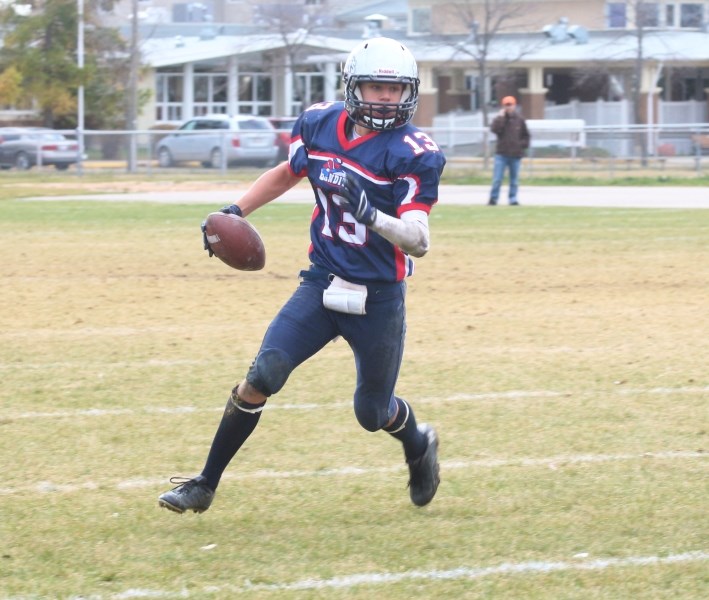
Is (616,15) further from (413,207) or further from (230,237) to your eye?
(413,207)

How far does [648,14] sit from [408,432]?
131 feet

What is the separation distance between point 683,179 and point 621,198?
552 centimetres

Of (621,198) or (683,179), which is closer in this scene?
(621,198)

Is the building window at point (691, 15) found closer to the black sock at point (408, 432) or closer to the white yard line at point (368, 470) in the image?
the white yard line at point (368, 470)

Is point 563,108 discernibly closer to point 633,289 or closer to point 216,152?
point 216,152

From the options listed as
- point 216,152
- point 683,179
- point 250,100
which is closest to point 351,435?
point 683,179

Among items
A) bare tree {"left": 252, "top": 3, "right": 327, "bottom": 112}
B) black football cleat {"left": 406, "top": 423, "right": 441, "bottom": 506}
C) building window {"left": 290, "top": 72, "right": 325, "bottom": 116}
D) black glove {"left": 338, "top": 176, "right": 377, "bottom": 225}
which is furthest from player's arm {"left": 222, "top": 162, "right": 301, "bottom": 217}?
building window {"left": 290, "top": 72, "right": 325, "bottom": 116}

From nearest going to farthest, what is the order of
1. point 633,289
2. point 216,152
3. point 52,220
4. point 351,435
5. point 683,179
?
point 351,435 < point 633,289 < point 52,220 < point 683,179 < point 216,152

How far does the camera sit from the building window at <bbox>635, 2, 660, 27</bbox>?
3922cm

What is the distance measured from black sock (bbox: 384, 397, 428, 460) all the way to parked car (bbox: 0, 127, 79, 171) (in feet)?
82.3

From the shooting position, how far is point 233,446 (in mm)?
4926

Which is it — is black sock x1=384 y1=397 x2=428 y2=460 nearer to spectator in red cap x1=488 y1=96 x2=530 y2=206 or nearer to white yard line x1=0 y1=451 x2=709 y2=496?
white yard line x1=0 y1=451 x2=709 y2=496

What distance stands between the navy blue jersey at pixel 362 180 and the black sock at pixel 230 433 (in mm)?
604

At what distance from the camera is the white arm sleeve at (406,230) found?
4.49 m
